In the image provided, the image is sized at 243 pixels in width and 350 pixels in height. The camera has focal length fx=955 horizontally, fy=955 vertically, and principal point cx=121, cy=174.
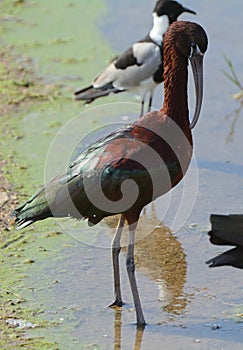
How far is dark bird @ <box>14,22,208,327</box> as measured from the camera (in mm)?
5438

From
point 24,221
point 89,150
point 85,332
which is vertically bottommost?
point 85,332

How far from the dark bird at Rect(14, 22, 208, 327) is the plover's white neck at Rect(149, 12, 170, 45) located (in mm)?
2870

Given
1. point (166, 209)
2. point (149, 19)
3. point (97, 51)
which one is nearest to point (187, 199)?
point (166, 209)

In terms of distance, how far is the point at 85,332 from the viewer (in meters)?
5.57

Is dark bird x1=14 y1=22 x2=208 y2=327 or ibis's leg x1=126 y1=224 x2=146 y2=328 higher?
dark bird x1=14 y1=22 x2=208 y2=327

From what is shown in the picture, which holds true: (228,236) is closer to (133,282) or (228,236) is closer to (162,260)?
(133,282)

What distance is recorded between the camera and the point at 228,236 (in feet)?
17.1

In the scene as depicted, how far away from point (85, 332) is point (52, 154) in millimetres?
2862

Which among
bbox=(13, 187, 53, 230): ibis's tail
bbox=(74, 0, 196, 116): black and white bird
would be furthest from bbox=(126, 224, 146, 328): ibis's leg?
bbox=(74, 0, 196, 116): black and white bird

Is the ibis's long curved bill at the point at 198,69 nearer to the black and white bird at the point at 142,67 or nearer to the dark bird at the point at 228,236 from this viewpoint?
the dark bird at the point at 228,236

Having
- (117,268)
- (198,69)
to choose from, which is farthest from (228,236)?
(198,69)

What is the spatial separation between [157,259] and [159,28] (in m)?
2.88

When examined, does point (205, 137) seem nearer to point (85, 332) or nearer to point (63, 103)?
point (63, 103)

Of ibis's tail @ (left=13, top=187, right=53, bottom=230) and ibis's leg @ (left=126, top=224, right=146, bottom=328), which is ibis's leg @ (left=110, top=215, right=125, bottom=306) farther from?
ibis's tail @ (left=13, top=187, right=53, bottom=230)
